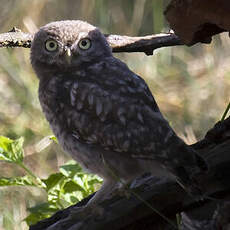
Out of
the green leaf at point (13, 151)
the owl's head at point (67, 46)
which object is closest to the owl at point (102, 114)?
the owl's head at point (67, 46)

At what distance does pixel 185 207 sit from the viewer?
2490mm

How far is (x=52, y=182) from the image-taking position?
9.27 feet

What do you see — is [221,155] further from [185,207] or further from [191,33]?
[191,33]

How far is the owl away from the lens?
2.31 meters

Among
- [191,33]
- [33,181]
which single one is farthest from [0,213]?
[191,33]

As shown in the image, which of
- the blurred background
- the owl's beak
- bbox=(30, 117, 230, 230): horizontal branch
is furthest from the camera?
the blurred background

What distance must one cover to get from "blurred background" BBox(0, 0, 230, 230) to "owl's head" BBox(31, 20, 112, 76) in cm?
164

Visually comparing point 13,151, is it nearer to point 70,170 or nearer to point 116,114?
point 70,170

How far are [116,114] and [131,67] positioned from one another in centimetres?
235

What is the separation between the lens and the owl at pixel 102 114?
7.59 ft

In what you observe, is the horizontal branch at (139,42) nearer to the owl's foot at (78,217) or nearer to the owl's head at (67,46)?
the owl's head at (67,46)

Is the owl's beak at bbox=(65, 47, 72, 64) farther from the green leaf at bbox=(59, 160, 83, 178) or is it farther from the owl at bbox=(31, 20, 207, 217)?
the green leaf at bbox=(59, 160, 83, 178)

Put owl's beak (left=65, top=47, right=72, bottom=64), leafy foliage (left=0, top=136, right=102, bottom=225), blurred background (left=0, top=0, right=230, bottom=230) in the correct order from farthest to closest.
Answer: blurred background (left=0, top=0, right=230, bottom=230) < leafy foliage (left=0, top=136, right=102, bottom=225) < owl's beak (left=65, top=47, right=72, bottom=64)

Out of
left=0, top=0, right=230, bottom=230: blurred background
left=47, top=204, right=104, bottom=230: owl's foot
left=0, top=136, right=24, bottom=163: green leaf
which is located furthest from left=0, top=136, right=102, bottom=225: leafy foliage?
left=0, top=0, right=230, bottom=230: blurred background
